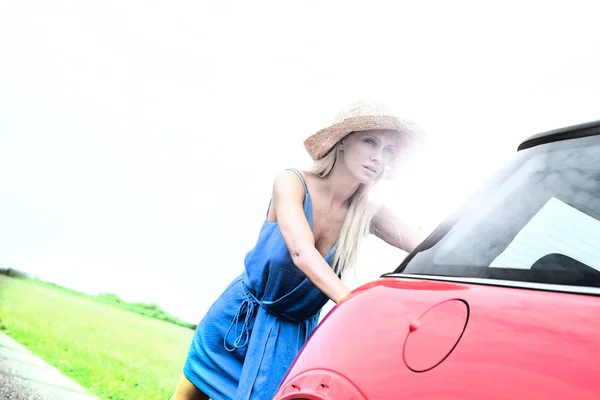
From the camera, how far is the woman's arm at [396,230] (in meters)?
3.03

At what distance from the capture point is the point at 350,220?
2863 mm

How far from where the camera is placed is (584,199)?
1.32 metres

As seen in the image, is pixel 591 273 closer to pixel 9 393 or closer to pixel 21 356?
pixel 9 393

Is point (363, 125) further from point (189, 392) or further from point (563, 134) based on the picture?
point (189, 392)

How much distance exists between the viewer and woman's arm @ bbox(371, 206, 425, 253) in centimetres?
303

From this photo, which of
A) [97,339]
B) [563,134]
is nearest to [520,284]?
[563,134]

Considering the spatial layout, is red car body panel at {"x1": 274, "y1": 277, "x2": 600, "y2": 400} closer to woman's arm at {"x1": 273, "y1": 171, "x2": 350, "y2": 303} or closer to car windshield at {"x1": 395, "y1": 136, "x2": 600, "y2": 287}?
car windshield at {"x1": 395, "y1": 136, "x2": 600, "y2": 287}

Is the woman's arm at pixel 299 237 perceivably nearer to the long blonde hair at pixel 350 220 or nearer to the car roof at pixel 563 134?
the long blonde hair at pixel 350 220

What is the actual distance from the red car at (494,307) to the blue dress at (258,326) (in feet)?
3.63

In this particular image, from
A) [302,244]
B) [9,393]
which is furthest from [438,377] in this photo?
[9,393]

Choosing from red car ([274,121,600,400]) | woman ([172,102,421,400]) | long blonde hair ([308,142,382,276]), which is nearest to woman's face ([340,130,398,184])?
woman ([172,102,421,400])

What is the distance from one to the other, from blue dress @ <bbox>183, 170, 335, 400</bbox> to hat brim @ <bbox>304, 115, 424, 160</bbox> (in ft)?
0.71

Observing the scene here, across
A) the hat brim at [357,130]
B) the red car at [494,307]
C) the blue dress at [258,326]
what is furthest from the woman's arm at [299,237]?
the red car at [494,307]

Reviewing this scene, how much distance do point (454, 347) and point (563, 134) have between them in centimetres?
59
